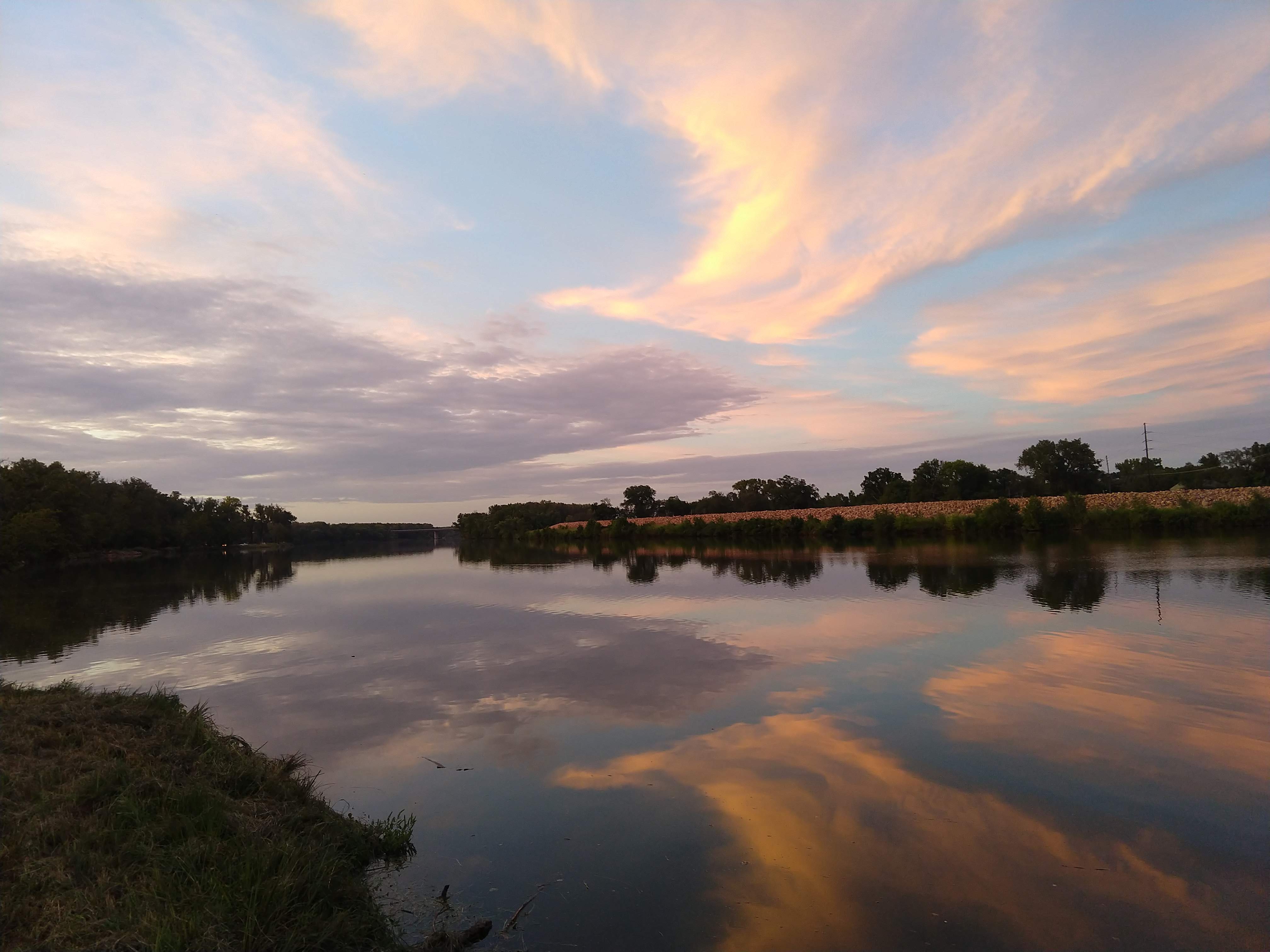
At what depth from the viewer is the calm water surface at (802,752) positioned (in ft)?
18.0

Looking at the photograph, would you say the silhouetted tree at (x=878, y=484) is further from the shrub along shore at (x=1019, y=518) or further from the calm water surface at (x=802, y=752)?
the calm water surface at (x=802, y=752)

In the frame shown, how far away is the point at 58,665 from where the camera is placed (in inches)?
654

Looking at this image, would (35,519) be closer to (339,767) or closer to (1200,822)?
(339,767)

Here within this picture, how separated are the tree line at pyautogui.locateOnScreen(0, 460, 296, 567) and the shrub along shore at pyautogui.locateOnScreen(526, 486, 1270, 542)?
212 feet

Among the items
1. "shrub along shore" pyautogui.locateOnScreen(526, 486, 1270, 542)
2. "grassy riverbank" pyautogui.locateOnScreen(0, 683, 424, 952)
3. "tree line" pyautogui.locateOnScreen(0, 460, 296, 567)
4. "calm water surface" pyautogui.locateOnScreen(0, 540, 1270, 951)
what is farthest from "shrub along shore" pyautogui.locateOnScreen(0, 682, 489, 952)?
"shrub along shore" pyautogui.locateOnScreen(526, 486, 1270, 542)

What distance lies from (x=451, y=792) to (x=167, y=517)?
10888cm

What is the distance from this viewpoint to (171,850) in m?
5.13

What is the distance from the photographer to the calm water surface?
216 inches

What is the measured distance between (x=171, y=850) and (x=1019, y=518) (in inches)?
2598

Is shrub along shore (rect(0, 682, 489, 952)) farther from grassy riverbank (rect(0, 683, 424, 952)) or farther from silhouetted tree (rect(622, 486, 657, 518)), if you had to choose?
silhouetted tree (rect(622, 486, 657, 518))

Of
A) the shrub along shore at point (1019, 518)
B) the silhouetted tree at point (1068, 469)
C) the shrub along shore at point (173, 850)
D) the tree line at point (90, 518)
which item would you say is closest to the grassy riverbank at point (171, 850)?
the shrub along shore at point (173, 850)

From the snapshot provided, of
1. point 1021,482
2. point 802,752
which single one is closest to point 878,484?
point 1021,482

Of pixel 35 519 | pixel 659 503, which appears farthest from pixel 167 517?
pixel 659 503

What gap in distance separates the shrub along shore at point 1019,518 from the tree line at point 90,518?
6476 cm
